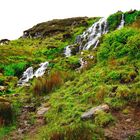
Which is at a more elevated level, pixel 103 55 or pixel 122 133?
pixel 103 55

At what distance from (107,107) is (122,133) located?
1376 mm

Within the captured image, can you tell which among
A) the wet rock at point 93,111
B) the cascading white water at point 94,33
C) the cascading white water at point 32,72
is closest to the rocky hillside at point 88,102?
the wet rock at point 93,111

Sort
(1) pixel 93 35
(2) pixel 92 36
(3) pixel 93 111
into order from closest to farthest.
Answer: (3) pixel 93 111
(2) pixel 92 36
(1) pixel 93 35

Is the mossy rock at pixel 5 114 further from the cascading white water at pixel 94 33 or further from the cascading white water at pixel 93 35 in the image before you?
the cascading white water at pixel 94 33

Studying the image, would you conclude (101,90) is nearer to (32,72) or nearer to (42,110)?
(42,110)

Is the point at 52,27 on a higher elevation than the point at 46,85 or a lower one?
higher

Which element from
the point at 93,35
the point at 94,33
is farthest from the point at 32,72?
the point at 94,33

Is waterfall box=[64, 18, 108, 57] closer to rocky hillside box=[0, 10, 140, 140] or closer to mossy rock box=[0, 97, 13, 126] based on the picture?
rocky hillside box=[0, 10, 140, 140]

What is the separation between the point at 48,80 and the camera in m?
13.9

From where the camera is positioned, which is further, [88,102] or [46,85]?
[46,85]

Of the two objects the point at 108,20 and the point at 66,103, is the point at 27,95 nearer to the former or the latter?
the point at 66,103

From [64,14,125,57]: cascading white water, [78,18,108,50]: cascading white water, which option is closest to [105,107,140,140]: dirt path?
[64,14,125,57]: cascading white water

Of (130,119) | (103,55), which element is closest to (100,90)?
(130,119)

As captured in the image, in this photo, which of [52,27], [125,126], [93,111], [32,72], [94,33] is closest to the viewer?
[125,126]
